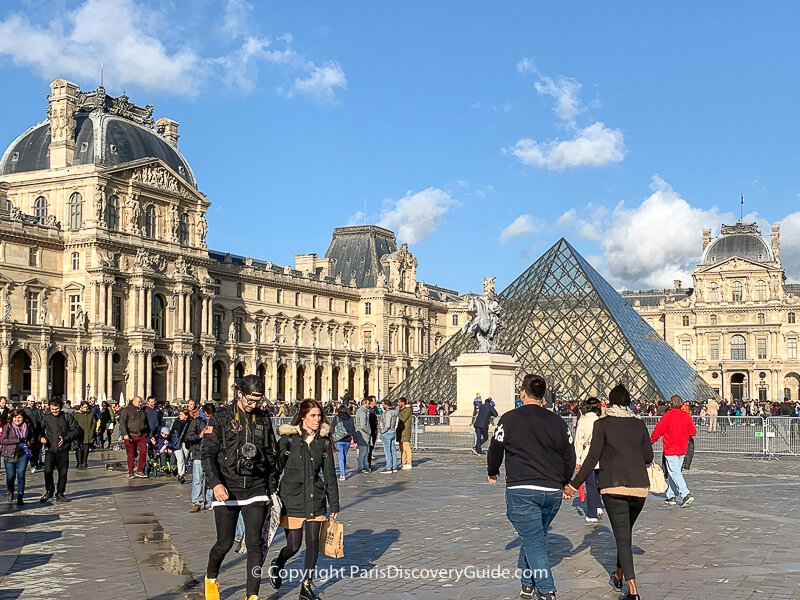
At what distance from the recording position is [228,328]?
6594cm

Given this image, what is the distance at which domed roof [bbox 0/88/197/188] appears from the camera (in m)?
52.9

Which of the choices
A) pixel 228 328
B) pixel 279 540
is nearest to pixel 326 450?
pixel 279 540

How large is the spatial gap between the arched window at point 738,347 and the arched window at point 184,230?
53379 mm

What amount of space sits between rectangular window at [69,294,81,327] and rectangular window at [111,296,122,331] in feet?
5.48

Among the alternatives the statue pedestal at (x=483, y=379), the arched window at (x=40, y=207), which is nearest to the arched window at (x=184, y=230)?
the arched window at (x=40, y=207)

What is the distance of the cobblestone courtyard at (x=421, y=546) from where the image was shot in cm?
797

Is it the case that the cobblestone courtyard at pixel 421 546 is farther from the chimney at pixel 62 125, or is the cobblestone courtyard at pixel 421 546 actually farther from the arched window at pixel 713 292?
the arched window at pixel 713 292

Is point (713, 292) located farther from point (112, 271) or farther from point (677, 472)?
point (677, 472)

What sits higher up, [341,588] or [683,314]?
[683,314]

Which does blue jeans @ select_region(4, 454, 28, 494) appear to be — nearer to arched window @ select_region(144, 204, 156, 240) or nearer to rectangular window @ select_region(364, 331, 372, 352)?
arched window @ select_region(144, 204, 156, 240)

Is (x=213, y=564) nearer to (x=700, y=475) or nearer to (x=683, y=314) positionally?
(x=700, y=475)

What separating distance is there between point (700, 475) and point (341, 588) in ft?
40.6

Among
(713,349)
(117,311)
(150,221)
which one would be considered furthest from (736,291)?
(117,311)

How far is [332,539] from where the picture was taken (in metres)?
7.43
